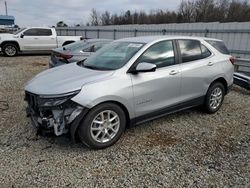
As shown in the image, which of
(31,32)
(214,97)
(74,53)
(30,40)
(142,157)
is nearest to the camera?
(142,157)

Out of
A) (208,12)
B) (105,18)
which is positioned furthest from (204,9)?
(105,18)

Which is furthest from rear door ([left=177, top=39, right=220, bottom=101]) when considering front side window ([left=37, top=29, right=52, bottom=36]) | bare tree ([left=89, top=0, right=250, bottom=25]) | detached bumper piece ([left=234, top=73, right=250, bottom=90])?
bare tree ([left=89, top=0, right=250, bottom=25])

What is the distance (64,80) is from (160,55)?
5.30ft

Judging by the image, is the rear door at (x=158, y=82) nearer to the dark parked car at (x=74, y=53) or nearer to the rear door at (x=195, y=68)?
the rear door at (x=195, y=68)

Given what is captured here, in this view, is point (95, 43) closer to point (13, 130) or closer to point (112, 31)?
point (13, 130)

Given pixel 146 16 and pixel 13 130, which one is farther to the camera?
pixel 146 16

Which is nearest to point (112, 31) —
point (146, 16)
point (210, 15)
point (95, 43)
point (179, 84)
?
point (95, 43)

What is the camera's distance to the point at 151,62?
151 inches

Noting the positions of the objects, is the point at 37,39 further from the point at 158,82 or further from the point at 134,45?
the point at 158,82

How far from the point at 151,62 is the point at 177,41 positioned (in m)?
0.76

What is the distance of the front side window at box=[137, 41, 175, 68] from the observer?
3797 mm

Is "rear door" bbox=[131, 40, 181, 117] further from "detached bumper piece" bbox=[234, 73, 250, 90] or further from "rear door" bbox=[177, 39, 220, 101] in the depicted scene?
"detached bumper piece" bbox=[234, 73, 250, 90]

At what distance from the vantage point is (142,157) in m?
3.24

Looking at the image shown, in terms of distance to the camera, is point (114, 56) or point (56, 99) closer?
point (56, 99)
